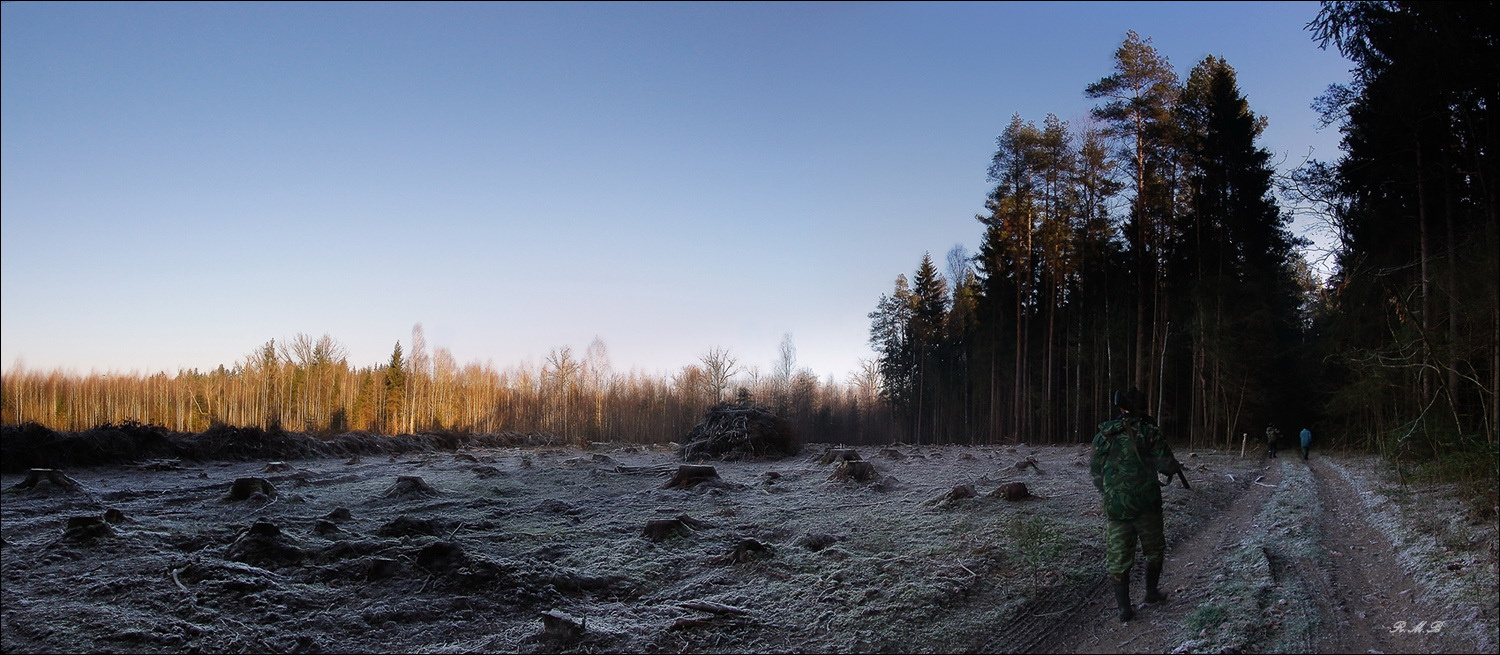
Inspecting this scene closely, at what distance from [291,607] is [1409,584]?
33.1 feet

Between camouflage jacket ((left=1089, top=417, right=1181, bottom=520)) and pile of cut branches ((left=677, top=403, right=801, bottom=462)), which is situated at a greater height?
camouflage jacket ((left=1089, top=417, right=1181, bottom=520))

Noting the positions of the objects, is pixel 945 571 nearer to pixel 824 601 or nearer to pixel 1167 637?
pixel 824 601

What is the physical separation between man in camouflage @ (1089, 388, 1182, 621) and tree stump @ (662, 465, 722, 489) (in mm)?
8403

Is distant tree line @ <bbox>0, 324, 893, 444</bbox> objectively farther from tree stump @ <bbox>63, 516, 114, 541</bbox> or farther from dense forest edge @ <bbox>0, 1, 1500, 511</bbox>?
tree stump @ <bbox>63, 516, 114, 541</bbox>

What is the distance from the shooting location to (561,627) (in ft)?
19.0

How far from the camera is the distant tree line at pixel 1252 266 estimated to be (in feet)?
38.9

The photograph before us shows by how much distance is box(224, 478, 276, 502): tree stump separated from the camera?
10.6 metres

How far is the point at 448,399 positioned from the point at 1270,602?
5788 centimetres

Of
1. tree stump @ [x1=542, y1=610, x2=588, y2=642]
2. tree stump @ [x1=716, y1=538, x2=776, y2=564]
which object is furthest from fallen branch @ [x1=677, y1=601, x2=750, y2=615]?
tree stump @ [x1=716, y1=538, x2=776, y2=564]

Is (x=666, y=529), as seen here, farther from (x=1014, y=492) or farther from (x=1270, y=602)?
(x=1270, y=602)

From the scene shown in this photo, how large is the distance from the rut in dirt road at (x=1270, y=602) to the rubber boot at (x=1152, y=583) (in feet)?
0.28

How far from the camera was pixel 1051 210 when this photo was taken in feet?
100

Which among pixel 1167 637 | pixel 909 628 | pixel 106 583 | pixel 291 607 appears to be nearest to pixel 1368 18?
pixel 1167 637

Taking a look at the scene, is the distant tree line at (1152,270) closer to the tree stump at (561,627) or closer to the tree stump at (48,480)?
the tree stump at (561,627)
